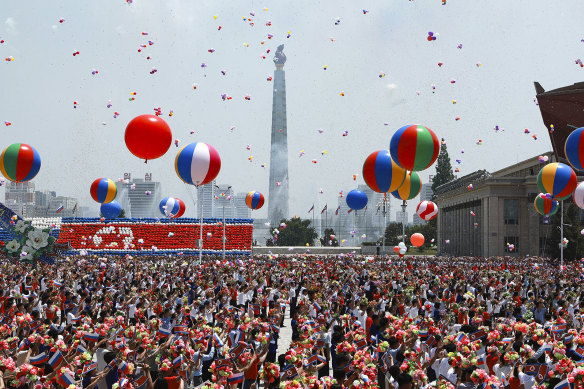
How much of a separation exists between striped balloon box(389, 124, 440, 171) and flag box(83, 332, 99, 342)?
11.3 m

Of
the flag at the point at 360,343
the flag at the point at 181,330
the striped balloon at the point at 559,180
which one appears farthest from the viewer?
the striped balloon at the point at 559,180

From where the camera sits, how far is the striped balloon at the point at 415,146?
17.8m

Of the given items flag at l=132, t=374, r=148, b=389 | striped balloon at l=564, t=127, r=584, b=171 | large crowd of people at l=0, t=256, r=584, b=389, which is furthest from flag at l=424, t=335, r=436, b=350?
striped balloon at l=564, t=127, r=584, b=171

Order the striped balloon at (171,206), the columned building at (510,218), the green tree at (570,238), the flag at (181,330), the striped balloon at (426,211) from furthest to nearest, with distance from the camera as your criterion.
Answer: the columned building at (510,218), the green tree at (570,238), the striped balloon at (171,206), the striped balloon at (426,211), the flag at (181,330)

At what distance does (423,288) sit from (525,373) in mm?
13665

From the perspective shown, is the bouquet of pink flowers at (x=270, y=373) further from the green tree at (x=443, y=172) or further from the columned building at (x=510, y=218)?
the green tree at (x=443, y=172)

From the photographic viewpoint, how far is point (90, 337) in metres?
9.60

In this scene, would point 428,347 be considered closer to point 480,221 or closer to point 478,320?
point 478,320

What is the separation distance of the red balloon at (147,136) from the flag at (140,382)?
Result: 1014 cm

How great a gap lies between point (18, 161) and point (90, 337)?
47.9 ft

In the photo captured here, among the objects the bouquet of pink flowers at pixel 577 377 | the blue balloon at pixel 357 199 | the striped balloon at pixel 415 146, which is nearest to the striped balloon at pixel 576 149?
the striped balloon at pixel 415 146

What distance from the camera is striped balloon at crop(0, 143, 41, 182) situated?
2184cm

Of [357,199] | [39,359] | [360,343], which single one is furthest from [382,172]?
[39,359]

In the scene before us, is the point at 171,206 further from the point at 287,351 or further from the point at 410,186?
the point at 287,351
